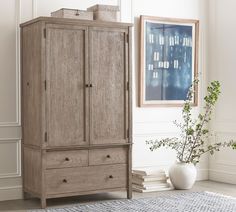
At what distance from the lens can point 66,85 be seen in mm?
4805

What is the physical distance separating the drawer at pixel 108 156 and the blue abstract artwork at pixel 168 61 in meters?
0.97

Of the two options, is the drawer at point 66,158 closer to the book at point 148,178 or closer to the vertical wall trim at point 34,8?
the book at point 148,178

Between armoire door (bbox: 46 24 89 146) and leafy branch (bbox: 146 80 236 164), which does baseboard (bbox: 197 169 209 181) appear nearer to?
leafy branch (bbox: 146 80 236 164)

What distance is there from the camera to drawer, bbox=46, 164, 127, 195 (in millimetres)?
4789

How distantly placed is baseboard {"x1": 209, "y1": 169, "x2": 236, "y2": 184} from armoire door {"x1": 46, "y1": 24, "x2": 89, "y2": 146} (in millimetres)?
2020

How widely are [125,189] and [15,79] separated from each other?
1.50m

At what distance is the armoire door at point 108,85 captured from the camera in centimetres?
494

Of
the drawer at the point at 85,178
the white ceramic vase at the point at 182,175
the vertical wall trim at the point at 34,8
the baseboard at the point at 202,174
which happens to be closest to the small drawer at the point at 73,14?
the vertical wall trim at the point at 34,8

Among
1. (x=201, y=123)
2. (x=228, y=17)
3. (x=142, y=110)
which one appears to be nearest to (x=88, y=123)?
(x=142, y=110)

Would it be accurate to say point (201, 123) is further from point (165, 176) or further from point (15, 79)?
point (15, 79)

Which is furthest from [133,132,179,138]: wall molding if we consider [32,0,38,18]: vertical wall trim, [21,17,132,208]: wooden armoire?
[32,0,38,18]: vertical wall trim

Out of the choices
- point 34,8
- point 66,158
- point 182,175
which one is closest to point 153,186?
point 182,175

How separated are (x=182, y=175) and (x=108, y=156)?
3.10 ft

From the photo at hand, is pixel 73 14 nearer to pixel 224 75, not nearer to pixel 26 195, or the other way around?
pixel 26 195
